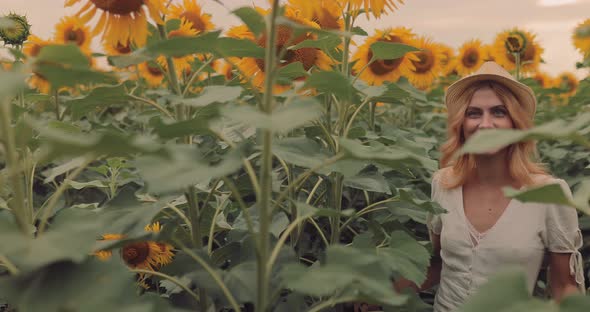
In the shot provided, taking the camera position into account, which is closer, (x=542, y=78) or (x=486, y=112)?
(x=486, y=112)

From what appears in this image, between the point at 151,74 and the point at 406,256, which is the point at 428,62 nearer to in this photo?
the point at 151,74

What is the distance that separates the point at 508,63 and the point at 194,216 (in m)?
3.79

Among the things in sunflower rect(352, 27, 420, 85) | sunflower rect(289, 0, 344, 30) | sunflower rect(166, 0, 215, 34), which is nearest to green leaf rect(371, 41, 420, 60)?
sunflower rect(289, 0, 344, 30)

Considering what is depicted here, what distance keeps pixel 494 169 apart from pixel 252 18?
1.29m

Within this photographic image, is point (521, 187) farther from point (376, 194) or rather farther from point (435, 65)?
point (435, 65)

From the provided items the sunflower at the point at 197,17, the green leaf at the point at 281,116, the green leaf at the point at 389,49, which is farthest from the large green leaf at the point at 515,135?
the sunflower at the point at 197,17

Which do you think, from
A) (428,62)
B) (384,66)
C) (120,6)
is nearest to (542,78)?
(428,62)

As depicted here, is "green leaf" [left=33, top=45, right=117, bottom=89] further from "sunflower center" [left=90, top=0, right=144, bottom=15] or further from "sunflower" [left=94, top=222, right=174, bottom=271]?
"sunflower" [left=94, top=222, right=174, bottom=271]

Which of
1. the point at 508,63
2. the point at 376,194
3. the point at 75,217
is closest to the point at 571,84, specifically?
the point at 508,63

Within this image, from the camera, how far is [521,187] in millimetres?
1982

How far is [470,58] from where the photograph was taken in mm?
4551

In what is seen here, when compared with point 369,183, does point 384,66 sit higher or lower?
higher

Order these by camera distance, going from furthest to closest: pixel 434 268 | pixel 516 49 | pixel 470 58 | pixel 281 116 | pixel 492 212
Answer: pixel 470 58 → pixel 516 49 → pixel 434 268 → pixel 492 212 → pixel 281 116

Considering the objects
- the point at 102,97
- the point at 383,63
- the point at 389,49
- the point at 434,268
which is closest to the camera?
the point at 102,97
